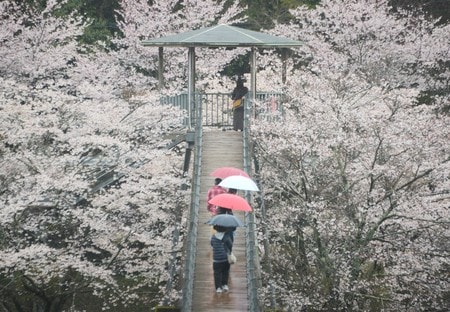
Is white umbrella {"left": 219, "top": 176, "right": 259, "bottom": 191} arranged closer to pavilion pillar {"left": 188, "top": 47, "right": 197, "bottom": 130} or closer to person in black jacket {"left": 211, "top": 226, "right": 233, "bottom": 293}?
person in black jacket {"left": 211, "top": 226, "right": 233, "bottom": 293}

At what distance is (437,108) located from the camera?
22.0m

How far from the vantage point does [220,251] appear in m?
10.2

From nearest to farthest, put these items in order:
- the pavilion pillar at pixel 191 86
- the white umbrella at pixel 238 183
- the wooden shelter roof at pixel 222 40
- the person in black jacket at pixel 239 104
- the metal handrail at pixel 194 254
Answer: the metal handrail at pixel 194 254 < the white umbrella at pixel 238 183 < the wooden shelter roof at pixel 222 40 < the pavilion pillar at pixel 191 86 < the person in black jacket at pixel 239 104

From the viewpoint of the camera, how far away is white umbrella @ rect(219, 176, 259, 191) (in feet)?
37.4

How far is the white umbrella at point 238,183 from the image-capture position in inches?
448

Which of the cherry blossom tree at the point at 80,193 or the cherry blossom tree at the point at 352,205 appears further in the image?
the cherry blossom tree at the point at 80,193

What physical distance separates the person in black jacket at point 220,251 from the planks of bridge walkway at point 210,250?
0.32 m

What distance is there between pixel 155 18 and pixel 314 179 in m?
16.0

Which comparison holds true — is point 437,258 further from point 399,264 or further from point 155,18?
point 155,18

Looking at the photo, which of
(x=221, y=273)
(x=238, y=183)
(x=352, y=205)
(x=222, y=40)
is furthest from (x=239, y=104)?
(x=221, y=273)

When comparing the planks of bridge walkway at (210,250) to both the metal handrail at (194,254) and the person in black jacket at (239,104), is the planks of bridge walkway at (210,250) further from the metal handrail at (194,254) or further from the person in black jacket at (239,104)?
the person in black jacket at (239,104)

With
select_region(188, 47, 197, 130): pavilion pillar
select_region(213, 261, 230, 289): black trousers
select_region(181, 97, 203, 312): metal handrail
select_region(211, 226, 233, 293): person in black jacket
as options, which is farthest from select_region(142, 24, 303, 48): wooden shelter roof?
select_region(213, 261, 230, 289): black trousers

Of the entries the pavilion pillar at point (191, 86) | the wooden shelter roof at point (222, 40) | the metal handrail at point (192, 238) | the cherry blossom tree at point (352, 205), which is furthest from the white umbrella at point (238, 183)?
the pavilion pillar at point (191, 86)

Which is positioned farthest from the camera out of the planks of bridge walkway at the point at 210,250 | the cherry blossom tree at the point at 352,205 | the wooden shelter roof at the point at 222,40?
the wooden shelter roof at the point at 222,40
